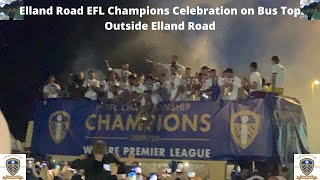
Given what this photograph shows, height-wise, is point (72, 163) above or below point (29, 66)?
below

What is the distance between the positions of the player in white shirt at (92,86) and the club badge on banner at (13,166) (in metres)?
0.58

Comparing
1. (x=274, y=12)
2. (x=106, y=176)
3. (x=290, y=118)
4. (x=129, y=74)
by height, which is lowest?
(x=106, y=176)

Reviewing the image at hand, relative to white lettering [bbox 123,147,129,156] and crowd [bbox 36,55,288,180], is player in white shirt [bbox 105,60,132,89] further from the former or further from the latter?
white lettering [bbox 123,147,129,156]

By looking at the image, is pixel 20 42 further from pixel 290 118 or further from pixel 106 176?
pixel 290 118

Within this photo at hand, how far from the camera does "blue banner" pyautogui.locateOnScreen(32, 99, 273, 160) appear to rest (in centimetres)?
404

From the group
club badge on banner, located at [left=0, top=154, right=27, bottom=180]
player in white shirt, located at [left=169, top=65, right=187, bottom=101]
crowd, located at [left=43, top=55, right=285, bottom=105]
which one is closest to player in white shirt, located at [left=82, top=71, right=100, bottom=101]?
crowd, located at [left=43, top=55, right=285, bottom=105]

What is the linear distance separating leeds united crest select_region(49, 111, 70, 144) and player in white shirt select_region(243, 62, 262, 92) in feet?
3.81

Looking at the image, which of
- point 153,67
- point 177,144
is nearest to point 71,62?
point 153,67

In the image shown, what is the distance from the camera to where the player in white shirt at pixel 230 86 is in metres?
4.02

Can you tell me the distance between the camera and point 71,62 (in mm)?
4109

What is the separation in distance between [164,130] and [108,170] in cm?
45

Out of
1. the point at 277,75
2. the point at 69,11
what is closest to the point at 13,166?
the point at 69,11

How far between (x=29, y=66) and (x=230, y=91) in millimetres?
1299

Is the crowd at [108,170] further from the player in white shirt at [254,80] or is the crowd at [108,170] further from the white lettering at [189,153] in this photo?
the player in white shirt at [254,80]
